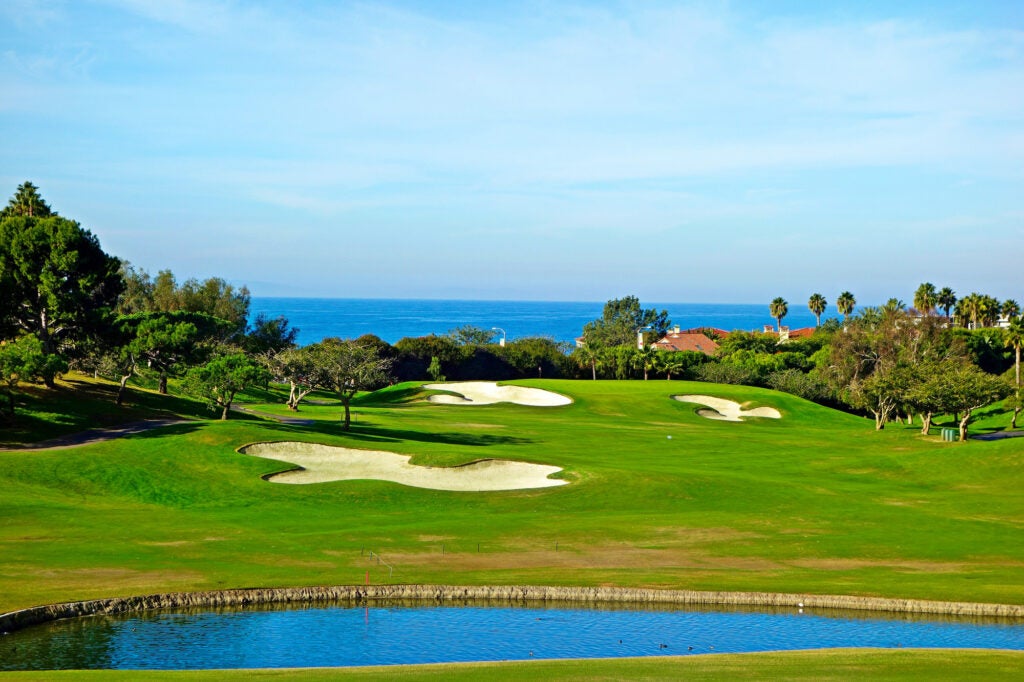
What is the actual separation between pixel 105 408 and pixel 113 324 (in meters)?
11.1

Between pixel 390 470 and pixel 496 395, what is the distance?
158 ft

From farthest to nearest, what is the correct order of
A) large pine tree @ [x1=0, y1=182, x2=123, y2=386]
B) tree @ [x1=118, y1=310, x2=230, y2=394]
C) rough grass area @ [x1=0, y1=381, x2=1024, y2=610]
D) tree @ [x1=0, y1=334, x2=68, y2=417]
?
tree @ [x1=118, y1=310, x2=230, y2=394] < large pine tree @ [x1=0, y1=182, x2=123, y2=386] < tree @ [x1=0, y1=334, x2=68, y2=417] < rough grass area @ [x1=0, y1=381, x2=1024, y2=610]

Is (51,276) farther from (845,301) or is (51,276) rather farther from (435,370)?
(845,301)

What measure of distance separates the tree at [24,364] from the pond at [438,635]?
94.2 ft

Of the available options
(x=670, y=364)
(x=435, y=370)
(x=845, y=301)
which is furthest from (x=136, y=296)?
(x=845, y=301)

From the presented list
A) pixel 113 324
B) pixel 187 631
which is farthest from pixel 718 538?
pixel 113 324

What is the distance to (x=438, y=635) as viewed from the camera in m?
24.3

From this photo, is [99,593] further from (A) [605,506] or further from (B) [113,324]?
(B) [113,324]

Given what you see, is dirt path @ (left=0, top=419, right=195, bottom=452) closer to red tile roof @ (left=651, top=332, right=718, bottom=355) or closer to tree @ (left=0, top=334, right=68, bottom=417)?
tree @ (left=0, top=334, right=68, bottom=417)

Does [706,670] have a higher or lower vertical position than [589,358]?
lower

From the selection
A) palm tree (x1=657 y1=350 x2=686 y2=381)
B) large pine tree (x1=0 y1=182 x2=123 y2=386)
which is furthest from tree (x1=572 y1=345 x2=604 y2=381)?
large pine tree (x1=0 y1=182 x2=123 y2=386)

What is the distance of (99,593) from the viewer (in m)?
25.3

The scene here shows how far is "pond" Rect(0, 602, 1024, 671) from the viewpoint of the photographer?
72.6ft

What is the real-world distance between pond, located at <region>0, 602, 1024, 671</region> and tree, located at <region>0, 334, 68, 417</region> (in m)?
28.7
